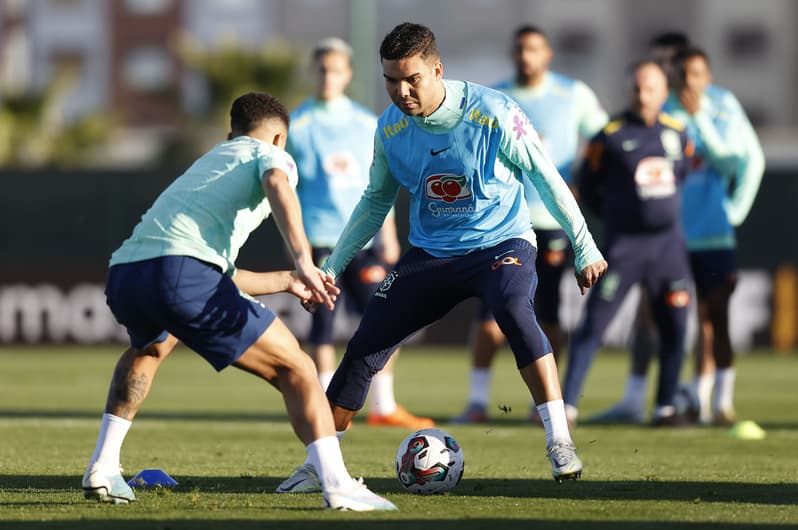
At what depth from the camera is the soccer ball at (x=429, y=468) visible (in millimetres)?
7703

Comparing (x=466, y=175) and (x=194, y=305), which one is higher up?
(x=466, y=175)

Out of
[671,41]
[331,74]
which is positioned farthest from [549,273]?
[671,41]

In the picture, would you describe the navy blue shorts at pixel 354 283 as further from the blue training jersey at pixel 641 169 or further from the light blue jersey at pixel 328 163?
the blue training jersey at pixel 641 169

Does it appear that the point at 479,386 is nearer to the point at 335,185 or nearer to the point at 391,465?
the point at 335,185

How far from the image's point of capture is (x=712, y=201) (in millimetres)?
12008

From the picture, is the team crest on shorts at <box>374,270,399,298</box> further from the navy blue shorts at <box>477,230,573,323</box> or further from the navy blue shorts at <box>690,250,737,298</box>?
the navy blue shorts at <box>690,250,737,298</box>

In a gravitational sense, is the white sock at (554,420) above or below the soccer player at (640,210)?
below

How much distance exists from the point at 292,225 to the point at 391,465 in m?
2.75

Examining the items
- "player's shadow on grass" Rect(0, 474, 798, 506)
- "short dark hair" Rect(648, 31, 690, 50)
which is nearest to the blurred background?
"short dark hair" Rect(648, 31, 690, 50)

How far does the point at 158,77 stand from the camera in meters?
75.7

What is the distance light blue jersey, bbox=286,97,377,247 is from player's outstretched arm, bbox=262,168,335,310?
15.4 feet

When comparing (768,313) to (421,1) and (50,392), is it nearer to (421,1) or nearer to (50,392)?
(50,392)

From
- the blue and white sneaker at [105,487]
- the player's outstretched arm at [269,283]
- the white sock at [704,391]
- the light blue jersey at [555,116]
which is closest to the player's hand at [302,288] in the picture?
the player's outstretched arm at [269,283]

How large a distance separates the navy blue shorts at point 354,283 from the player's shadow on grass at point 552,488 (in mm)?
3001
